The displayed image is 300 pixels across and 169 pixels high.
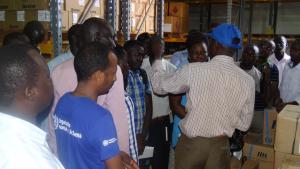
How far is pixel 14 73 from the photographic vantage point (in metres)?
1.16

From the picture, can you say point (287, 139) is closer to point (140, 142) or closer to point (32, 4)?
point (140, 142)

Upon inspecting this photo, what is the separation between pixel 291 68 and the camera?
4102 millimetres

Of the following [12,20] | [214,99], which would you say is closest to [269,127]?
[214,99]

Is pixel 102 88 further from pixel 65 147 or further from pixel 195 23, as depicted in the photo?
pixel 195 23

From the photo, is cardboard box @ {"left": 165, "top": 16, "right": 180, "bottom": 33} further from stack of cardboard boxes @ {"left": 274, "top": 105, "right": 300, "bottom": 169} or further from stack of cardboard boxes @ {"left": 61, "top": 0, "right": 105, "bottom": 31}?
stack of cardboard boxes @ {"left": 274, "top": 105, "right": 300, "bottom": 169}

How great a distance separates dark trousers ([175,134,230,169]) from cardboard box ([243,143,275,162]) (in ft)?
5.17

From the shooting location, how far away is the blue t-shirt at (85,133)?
5.12 ft

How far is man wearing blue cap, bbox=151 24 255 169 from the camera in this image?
2.45 m

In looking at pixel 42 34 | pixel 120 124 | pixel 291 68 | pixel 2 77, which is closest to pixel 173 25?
pixel 291 68

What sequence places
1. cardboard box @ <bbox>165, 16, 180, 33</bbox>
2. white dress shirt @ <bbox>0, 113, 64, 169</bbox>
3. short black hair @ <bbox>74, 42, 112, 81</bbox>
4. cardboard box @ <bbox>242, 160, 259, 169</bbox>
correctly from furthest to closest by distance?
cardboard box @ <bbox>165, 16, 180, 33</bbox> → cardboard box @ <bbox>242, 160, 259, 169</bbox> → short black hair @ <bbox>74, 42, 112, 81</bbox> → white dress shirt @ <bbox>0, 113, 64, 169</bbox>

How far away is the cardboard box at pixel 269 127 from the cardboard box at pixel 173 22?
16.6 feet

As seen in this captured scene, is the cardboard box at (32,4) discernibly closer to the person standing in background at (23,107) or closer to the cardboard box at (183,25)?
the person standing in background at (23,107)

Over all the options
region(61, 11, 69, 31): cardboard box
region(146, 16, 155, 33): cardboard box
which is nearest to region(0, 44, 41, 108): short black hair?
region(61, 11, 69, 31): cardboard box

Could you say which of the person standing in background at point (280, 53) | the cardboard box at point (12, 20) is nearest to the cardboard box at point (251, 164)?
the person standing in background at point (280, 53)
